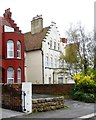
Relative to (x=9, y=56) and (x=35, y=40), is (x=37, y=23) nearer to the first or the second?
(x=35, y=40)

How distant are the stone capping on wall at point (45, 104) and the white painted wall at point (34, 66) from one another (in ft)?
68.9

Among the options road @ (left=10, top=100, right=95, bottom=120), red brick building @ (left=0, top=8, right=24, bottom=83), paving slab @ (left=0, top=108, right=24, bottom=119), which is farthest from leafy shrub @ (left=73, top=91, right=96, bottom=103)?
paving slab @ (left=0, top=108, right=24, bottom=119)

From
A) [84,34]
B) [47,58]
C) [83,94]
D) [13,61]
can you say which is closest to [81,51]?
[84,34]

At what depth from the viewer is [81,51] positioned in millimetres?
35312

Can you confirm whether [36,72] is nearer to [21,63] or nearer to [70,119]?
[21,63]

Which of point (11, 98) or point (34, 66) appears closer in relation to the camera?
point (11, 98)

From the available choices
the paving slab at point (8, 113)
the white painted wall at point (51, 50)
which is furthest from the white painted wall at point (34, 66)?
the paving slab at point (8, 113)

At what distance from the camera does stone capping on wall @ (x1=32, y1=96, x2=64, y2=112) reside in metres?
15.6

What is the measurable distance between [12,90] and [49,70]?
948 inches

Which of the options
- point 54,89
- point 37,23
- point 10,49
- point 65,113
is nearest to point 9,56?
point 10,49

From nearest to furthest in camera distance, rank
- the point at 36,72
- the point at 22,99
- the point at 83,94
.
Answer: the point at 22,99 → the point at 83,94 → the point at 36,72

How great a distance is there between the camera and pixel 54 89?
2911 cm

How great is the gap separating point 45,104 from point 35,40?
82.2 ft

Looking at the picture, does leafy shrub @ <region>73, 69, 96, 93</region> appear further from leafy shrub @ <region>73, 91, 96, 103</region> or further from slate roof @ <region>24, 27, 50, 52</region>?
slate roof @ <region>24, 27, 50, 52</region>
